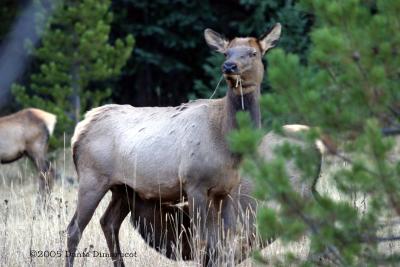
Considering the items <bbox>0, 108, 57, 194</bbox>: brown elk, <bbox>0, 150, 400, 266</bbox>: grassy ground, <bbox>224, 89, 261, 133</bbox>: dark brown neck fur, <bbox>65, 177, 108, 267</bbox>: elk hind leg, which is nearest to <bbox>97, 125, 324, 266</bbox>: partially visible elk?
<bbox>0, 150, 400, 266</bbox>: grassy ground

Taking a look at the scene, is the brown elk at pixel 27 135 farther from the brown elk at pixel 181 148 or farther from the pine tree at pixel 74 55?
the brown elk at pixel 181 148

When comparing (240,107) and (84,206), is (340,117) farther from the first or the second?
(84,206)

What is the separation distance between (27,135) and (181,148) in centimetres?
712

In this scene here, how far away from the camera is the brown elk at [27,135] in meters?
14.3

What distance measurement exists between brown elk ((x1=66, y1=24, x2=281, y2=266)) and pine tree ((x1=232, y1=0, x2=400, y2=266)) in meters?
2.73

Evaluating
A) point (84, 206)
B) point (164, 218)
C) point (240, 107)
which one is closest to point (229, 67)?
point (240, 107)

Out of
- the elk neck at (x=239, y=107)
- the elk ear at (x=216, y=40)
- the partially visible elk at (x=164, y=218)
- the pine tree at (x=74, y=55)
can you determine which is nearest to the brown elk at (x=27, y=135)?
the pine tree at (x=74, y=55)

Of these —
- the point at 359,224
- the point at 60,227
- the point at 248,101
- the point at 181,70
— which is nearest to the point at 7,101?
the point at 181,70

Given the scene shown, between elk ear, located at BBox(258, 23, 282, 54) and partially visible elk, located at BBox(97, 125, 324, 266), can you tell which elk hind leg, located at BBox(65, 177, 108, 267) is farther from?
elk ear, located at BBox(258, 23, 282, 54)

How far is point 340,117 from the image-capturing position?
15.1 feet

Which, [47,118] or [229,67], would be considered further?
[47,118]

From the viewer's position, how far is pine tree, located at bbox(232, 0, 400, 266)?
444cm

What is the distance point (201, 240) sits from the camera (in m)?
7.45

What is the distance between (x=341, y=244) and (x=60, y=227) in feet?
14.9
